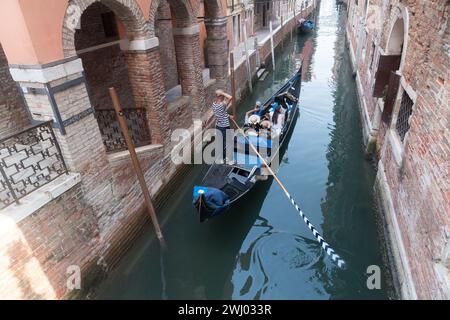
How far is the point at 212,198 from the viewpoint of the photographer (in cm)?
451

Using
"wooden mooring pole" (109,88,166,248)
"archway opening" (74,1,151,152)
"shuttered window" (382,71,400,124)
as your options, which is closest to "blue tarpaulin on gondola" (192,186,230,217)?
"wooden mooring pole" (109,88,166,248)

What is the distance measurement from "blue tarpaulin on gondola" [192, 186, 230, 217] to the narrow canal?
2.33 feet

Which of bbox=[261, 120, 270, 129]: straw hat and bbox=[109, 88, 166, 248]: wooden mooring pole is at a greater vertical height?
bbox=[109, 88, 166, 248]: wooden mooring pole

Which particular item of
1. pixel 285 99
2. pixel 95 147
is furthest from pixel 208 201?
pixel 285 99

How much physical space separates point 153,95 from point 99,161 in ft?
5.18

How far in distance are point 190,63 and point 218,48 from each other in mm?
1753

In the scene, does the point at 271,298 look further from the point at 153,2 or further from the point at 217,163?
the point at 153,2

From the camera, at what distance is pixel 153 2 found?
16.4 ft

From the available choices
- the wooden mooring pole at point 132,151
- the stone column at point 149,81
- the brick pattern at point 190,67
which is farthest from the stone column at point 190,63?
the wooden mooring pole at point 132,151

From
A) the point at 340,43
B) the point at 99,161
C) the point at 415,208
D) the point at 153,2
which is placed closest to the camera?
the point at 415,208

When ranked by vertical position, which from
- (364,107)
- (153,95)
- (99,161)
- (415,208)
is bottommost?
(364,107)

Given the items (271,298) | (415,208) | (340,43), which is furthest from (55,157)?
(340,43)

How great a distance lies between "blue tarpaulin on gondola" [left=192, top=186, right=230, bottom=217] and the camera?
4.46 m

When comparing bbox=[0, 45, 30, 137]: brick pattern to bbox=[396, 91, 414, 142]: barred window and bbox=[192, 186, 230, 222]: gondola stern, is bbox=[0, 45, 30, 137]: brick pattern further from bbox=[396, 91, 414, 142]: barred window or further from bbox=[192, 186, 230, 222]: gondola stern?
bbox=[396, 91, 414, 142]: barred window
